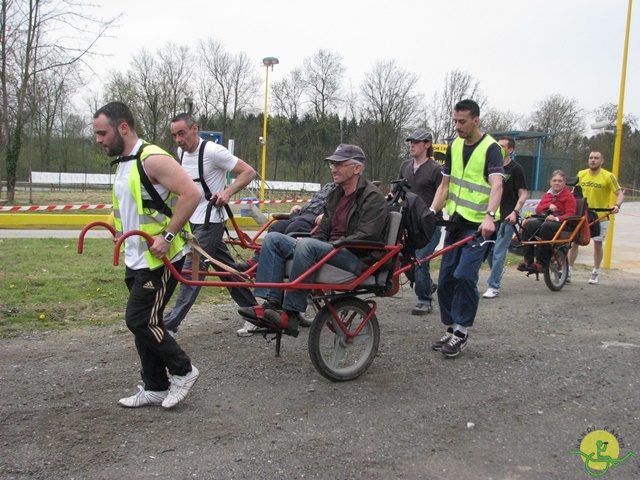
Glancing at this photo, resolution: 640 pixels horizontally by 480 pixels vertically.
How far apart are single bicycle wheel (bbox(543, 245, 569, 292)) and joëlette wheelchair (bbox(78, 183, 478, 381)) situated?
3894 millimetres

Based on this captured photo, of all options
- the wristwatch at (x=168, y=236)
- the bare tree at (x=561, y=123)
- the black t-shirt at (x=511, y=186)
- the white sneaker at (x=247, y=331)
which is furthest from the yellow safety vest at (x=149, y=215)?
the bare tree at (x=561, y=123)

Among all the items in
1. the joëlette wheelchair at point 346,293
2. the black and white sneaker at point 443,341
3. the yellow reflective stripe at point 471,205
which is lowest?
the black and white sneaker at point 443,341

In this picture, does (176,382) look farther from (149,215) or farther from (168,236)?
(149,215)

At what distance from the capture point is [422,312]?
651cm

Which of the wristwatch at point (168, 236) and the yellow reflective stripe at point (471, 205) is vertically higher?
the yellow reflective stripe at point (471, 205)

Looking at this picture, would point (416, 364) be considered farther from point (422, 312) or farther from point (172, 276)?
point (172, 276)

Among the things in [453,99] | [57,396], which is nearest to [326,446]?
[57,396]

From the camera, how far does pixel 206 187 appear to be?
5.03 m

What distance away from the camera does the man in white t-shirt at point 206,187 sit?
4.80 metres

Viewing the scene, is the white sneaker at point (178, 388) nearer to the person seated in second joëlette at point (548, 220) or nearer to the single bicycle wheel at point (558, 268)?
the person seated in second joëlette at point (548, 220)

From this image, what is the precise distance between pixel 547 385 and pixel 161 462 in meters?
2.91

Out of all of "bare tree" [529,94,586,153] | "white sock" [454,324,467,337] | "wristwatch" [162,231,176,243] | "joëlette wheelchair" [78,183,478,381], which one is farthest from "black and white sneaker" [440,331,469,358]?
"bare tree" [529,94,586,153]

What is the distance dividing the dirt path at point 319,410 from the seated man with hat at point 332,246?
23.9 inches

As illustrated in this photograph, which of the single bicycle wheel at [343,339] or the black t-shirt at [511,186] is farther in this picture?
the black t-shirt at [511,186]
